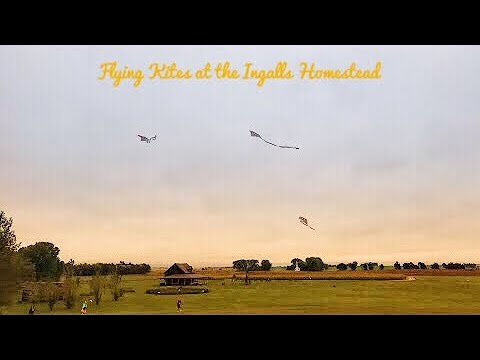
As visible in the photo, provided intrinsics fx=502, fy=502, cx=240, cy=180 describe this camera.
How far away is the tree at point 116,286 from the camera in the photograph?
8086mm

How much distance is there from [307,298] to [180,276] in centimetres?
201

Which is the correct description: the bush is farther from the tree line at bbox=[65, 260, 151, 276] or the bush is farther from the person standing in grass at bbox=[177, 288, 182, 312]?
the person standing in grass at bbox=[177, 288, 182, 312]

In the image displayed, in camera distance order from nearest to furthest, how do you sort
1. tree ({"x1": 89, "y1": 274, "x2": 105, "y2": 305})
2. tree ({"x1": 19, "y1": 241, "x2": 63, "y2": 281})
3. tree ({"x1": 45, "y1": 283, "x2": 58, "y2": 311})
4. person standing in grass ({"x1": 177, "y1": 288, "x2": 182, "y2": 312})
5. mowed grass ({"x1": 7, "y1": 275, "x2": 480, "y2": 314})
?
1. mowed grass ({"x1": 7, "y1": 275, "x2": 480, "y2": 314})
2. person standing in grass ({"x1": 177, "y1": 288, "x2": 182, "y2": 312})
3. tree ({"x1": 19, "y1": 241, "x2": 63, "y2": 281})
4. tree ({"x1": 45, "y1": 283, "x2": 58, "y2": 311})
5. tree ({"x1": 89, "y1": 274, "x2": 105, "y2": 305})

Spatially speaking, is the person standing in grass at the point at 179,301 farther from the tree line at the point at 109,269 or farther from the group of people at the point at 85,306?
the tree line at the point at 109,269

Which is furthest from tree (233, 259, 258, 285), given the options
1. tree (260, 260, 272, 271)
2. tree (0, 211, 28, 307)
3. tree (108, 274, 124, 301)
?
tree (0, 211, 28, 307)

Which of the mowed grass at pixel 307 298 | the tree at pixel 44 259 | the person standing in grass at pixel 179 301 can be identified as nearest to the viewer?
the mowed grass at pixel 307 298

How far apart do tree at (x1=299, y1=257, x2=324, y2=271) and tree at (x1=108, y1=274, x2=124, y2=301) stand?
3.01 metres

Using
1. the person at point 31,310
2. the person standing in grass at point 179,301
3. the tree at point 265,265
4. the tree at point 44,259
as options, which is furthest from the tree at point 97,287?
the tree at point 265,265

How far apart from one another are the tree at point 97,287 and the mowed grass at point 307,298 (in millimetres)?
93

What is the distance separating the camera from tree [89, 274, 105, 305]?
26.3 ft
